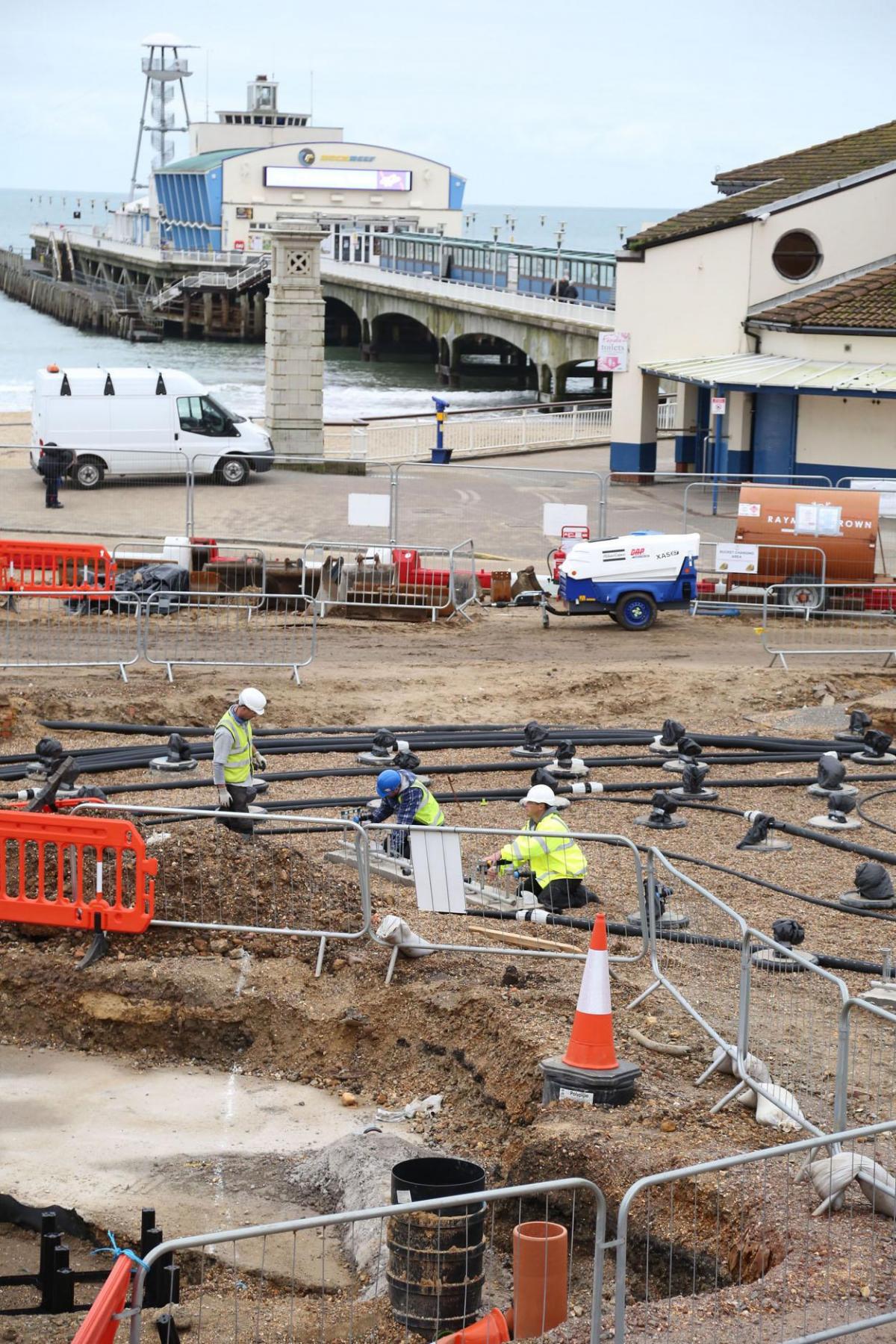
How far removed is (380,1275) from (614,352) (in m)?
29.5

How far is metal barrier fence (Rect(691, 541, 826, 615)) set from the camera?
23.0 m

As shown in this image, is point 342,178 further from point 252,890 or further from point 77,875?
point 77,875

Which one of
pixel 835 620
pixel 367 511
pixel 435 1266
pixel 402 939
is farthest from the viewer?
pixel 367 511

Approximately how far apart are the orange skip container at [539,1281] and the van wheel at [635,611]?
52.1ft

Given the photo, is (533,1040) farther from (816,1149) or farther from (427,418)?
(427,418)

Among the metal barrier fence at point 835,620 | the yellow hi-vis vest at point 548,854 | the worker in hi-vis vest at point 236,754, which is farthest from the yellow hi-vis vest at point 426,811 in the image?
the metal barrier fence at point 835,620

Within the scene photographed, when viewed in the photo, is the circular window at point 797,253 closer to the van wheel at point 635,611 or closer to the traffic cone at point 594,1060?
the van wheel at point 635,611

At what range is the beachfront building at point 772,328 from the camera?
31.4m

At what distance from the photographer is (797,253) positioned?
3406 centimetres

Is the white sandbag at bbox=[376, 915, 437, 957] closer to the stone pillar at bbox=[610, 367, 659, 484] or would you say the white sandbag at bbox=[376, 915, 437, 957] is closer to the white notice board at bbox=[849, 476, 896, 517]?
the white notice board at bbox=[849, 476, 896, 517]

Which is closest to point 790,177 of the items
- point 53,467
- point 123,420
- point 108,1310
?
point 123,420

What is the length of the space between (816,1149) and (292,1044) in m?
3.71

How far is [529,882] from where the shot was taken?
12.0 m

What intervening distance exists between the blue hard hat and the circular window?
80.8ft
